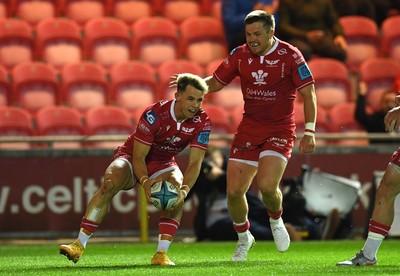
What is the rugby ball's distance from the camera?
27.7ft

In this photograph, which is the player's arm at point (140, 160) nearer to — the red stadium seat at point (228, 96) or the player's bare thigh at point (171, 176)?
the player's bare thigh at point (171, 176)

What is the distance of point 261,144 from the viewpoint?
9.30 metres

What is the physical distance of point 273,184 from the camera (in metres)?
9.07

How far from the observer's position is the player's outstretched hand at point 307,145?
884cm

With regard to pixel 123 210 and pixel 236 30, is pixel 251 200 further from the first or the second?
pixel 236 30

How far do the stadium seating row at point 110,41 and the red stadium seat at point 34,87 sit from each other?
74 centimetres

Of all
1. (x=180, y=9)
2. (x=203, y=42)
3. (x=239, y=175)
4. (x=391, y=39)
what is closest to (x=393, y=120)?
(x=239, y=175)

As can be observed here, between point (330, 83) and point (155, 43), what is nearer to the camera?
point (330, 83)

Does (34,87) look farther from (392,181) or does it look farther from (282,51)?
(392,181)

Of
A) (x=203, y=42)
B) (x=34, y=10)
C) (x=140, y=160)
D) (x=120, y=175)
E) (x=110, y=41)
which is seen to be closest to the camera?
(x=140, y=160)

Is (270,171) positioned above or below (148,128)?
below

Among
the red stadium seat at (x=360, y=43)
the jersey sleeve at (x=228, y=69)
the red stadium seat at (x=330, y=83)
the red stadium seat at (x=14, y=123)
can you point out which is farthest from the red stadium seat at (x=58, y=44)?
the jersey sleeve at (x=228, y=69)

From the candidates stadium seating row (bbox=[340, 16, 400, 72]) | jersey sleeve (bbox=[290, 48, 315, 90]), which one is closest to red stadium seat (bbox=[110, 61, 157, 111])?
stadium seating row (bbox=[340, 16, 400, 72])

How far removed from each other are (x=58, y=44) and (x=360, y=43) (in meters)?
4.66
